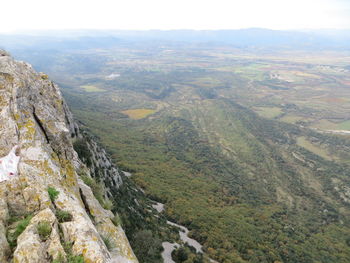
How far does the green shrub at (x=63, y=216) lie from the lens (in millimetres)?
9625

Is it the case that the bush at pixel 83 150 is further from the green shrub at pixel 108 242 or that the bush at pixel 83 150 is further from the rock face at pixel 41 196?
the green shrub at pixel 108 242

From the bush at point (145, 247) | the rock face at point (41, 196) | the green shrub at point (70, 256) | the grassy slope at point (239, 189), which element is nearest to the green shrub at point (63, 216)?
the rock face at point (41, 196)

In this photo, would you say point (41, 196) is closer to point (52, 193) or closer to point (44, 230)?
point (52, 193)

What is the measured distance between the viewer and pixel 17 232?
856 centimetres

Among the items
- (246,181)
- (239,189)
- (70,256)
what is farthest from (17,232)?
(246,181)

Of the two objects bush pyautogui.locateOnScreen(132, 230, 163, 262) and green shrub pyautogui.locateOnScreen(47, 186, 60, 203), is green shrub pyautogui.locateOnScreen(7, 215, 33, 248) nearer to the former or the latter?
green shrub pyautogui.locateOnScreen(47, 186, 60, 203)

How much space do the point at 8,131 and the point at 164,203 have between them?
51.2 m

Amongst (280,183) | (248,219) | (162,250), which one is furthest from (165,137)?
(162,250)

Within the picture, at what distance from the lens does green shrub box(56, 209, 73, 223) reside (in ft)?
31.6

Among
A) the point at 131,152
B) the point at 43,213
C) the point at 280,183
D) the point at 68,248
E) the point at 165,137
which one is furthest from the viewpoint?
the point at 165,137

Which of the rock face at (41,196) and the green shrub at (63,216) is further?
the green shrub at (63,216)

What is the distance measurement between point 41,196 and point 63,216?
143 centimetres

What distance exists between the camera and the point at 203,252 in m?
42.8

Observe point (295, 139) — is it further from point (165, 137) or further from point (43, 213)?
point (43, 213)
